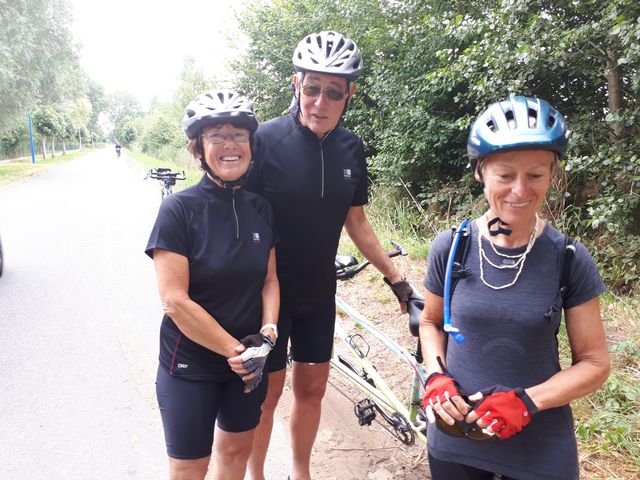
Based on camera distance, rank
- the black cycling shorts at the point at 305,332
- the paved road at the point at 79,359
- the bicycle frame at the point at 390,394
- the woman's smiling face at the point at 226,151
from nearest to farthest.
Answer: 1. the woman's smiling face at the point at 226,151
2. the black cycling shorts at the point at 305,332
3. the bicycle frame at the point at 390,394
4. the paved road at the point at 79,359

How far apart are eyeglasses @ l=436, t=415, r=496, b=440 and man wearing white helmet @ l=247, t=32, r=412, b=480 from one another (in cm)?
113

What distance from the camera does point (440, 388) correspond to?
1.51m

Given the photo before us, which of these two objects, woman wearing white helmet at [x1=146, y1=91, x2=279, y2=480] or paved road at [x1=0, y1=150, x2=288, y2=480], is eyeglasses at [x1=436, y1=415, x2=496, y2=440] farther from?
paved road at [x1=0, y1=150, x2=288, y2=480]

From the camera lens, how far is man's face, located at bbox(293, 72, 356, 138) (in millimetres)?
2299

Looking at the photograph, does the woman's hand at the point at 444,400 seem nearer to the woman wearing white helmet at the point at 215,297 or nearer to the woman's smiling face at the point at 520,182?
the woman's smiling face at the point at 520,182

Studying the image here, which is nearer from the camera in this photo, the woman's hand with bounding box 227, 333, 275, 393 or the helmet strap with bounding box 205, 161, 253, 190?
the woman's hand with bounding box 227, 333, 275, 393

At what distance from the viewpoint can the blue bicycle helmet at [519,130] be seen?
57.6 inches

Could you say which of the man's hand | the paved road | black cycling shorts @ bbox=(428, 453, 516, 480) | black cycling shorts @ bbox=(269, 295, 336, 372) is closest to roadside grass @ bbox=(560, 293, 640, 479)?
the man's hand

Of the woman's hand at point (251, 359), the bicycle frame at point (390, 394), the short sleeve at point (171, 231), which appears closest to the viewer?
the short sleeve at point (171, 231)

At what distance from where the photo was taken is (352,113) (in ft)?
32.0

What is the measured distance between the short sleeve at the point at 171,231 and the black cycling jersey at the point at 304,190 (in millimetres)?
519

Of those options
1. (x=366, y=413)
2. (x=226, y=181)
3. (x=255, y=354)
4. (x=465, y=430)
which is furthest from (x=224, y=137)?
(x=366, y=413)

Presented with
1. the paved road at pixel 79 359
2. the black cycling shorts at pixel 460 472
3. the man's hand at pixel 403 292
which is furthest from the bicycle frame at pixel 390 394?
the black cycling shorts at pixel 460 472

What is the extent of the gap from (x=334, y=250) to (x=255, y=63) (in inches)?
433
